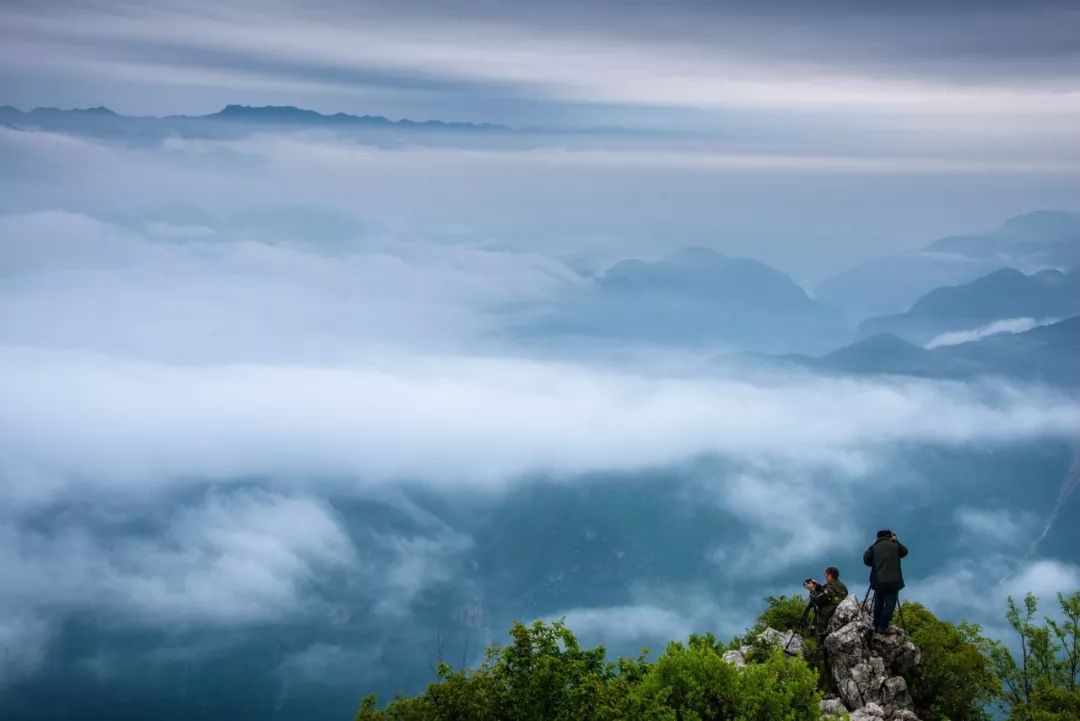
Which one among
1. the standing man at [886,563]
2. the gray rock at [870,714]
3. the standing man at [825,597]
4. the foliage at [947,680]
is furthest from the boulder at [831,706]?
the foliage at [947,680]

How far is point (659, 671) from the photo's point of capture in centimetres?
3469

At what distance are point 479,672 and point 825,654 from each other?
48.1 feet

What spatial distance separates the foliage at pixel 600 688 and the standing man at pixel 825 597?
11.1 feet

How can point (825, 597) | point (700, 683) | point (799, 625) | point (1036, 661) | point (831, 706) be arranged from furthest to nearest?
point (1036, 661)
point (799, 625)
point (825, 597)
point (831, 706)
point (700, 683)

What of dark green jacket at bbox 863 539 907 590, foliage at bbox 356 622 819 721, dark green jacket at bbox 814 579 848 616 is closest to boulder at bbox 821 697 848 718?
foliage at bbox 356 622 819 721

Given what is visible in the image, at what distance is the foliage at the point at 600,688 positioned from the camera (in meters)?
33.1

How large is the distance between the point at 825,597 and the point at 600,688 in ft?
37.9

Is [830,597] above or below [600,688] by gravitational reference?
above

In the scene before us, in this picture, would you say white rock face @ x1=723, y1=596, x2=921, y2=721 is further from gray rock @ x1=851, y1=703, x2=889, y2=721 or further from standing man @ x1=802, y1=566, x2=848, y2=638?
standing man @ x1=802, y1=566, x2=848, y2=638

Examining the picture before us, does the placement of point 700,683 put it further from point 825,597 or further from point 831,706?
point 825,597

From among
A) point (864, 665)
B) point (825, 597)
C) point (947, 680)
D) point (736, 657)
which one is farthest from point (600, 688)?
point (947, 680)

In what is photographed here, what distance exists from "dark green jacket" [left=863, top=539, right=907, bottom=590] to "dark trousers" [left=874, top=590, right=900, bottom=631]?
1.41 m

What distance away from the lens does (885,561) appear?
3712 cm

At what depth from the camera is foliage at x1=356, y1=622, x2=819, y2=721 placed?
1302 inches
